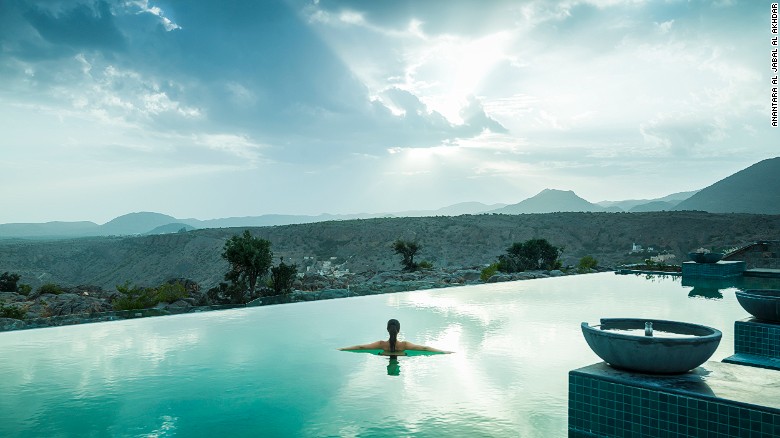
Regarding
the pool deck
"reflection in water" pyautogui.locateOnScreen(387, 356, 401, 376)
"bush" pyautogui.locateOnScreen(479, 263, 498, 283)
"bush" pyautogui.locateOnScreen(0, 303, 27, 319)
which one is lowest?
"bush" pyautogui.locateOnScreen(0, 303, 27, 319)

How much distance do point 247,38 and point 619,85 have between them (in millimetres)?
17099

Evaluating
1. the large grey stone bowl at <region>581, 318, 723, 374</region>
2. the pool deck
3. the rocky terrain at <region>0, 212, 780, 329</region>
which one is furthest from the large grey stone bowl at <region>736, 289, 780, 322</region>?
the rocky terrain at <region>0, 212, 780, 329</region>

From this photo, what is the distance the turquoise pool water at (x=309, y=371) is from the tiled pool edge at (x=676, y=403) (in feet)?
2.04

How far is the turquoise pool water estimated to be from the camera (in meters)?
5.50

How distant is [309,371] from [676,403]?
195 inches

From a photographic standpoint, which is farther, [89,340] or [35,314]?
[35,314]

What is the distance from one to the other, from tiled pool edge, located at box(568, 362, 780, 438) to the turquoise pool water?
622mm

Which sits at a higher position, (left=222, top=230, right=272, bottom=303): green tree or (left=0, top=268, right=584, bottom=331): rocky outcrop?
(left=222, top=230, right=272, bottom=303): green tree

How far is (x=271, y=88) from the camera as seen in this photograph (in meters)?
28.9

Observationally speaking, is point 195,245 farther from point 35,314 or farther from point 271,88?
point 35,314

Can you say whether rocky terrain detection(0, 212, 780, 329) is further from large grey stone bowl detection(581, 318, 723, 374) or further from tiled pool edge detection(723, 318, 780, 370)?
large grey stone bowl detection(581, 318, 723, 374)

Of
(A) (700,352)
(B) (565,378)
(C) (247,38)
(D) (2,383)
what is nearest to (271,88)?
(C) (247,38)

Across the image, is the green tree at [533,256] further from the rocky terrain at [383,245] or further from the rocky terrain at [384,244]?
the rocky terrain at [384,244]

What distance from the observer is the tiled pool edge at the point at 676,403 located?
380 centimetres
